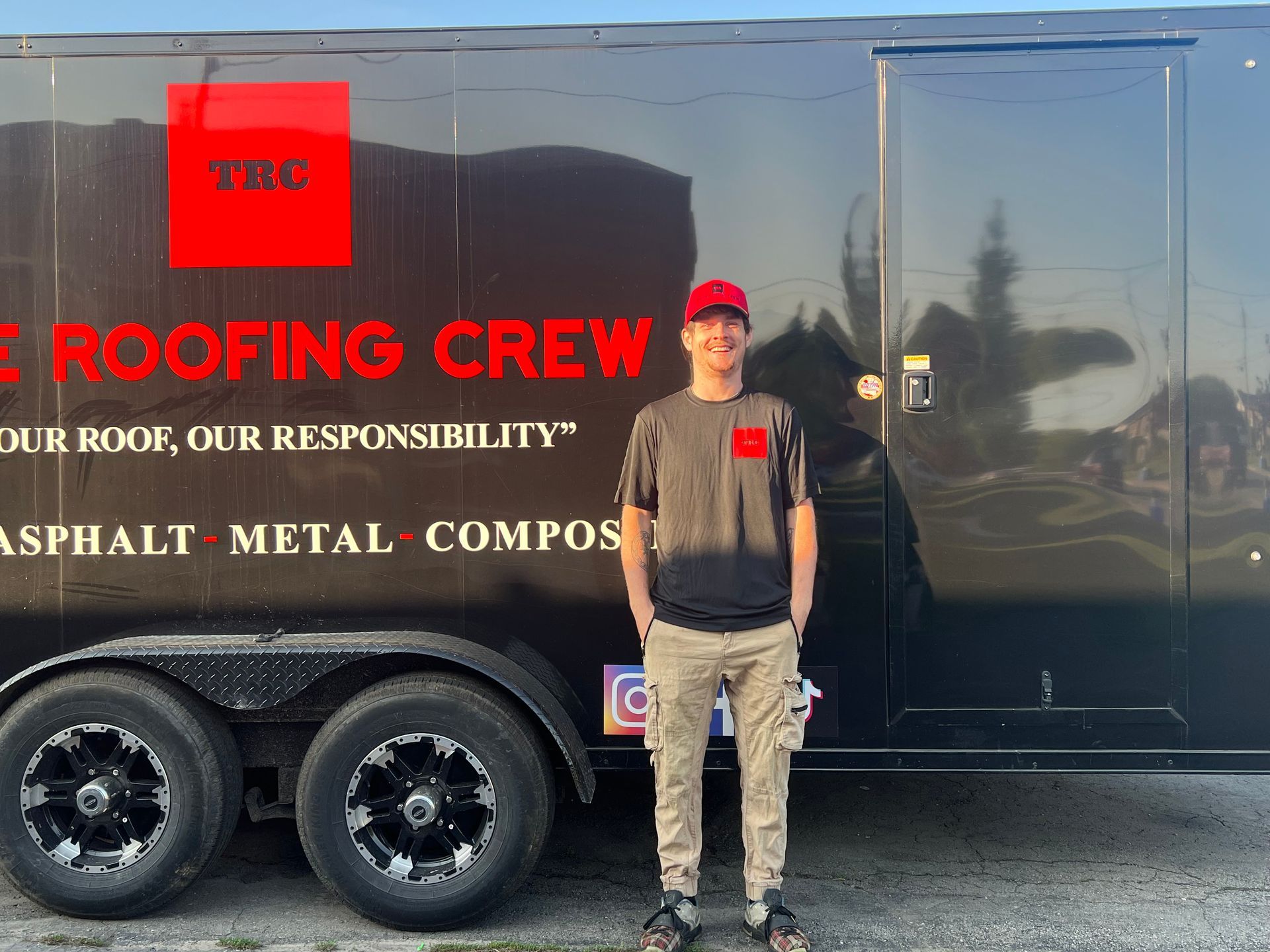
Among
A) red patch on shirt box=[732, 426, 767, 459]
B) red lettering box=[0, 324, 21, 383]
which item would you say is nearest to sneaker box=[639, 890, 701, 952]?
red patch on shirt box=[732, 426, 767, 459]

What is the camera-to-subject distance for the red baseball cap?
9.87 ft

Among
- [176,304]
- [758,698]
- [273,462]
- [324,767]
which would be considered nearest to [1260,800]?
[758,698]

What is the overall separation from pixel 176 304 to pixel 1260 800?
16.2ft

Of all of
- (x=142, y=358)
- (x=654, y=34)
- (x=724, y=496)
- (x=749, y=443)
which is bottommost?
(x=724, y=496)

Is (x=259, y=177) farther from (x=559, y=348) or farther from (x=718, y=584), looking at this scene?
(x=718, y=584)

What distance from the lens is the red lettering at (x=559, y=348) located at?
3.26 m

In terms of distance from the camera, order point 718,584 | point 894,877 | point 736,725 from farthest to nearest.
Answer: point 894,877 → point 736,725 → point 718,584

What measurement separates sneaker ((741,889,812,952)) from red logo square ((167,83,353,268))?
2.50 meters

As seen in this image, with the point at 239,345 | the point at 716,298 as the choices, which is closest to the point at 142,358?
the point at 239,345

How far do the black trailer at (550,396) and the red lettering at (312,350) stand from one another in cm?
1

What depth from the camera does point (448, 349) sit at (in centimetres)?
326

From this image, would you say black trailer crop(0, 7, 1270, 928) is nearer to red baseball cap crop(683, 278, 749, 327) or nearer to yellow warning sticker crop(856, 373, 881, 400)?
yellow warning sticker crop(856, 373, 881, 400)

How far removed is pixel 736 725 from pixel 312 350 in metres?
1.87

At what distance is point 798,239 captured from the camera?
322 cm
